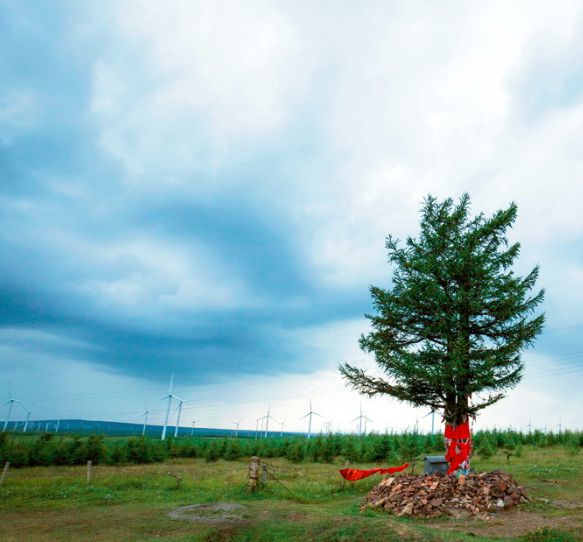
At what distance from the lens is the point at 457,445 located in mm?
18859

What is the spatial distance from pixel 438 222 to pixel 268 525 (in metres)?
15.1

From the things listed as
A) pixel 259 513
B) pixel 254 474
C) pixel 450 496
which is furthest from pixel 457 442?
pixel 254 474

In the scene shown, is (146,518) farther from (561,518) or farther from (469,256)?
(469,256)

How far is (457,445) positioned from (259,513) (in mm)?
8638

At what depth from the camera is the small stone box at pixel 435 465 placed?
19844 millimetres

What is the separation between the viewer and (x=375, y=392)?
68.6ft

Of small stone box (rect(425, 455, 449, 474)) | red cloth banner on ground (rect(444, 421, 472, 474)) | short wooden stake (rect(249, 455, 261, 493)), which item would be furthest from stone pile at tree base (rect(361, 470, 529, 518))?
short wooden stake (rect(249, 455, 261, 493))

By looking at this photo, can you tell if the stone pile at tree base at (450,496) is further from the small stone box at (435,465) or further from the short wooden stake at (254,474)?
the short wooden stake at (254,474)

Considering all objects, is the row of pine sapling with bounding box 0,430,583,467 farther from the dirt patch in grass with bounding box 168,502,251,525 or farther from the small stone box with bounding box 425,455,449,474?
the dirt patch in grass with bounding box 168,502,251,525

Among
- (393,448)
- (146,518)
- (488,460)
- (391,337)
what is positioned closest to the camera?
(146,518)

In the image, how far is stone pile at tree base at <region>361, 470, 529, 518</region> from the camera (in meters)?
15.9

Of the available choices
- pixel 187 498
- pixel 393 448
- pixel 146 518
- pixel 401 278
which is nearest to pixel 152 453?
pixel 393 448

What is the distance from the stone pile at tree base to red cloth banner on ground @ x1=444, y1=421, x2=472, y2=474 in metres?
0.80

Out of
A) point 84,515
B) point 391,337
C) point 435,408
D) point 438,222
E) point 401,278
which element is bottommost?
point 84,515
